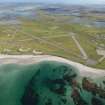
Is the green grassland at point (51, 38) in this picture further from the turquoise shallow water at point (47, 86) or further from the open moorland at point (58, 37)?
the turquoise shallow water at point (47, 86)

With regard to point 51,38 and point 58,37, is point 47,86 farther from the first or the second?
point 58,37

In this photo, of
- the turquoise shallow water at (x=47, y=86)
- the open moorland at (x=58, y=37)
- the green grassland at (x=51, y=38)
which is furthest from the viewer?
the green grassland at (x=51, y=38)

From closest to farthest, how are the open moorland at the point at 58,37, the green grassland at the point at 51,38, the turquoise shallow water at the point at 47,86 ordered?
the turquoise shallow water at the point at 47,86
the open moorland at the point at 58,37
the green grassland at the point at 51,38

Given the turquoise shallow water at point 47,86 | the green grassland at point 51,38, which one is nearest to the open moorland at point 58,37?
the green grassland at point 51,38

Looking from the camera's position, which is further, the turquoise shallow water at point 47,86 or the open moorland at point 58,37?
the open moorland at point 58,37

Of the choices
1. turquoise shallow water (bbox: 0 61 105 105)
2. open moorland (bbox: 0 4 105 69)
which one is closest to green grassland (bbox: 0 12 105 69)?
open moorland (bbox: 0 4 105 69)

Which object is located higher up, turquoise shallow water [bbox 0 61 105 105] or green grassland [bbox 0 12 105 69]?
turquoise shallow water [bbox 0 61 105 105]

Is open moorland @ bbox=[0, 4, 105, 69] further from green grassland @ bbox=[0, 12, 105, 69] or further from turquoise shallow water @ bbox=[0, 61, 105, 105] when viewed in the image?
turquoise shallow water @ bbox=[0, 61, 105, 105]

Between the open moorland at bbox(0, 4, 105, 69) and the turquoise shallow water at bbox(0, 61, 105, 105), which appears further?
the open moorland at bbox(0, 4, 105, 69)
